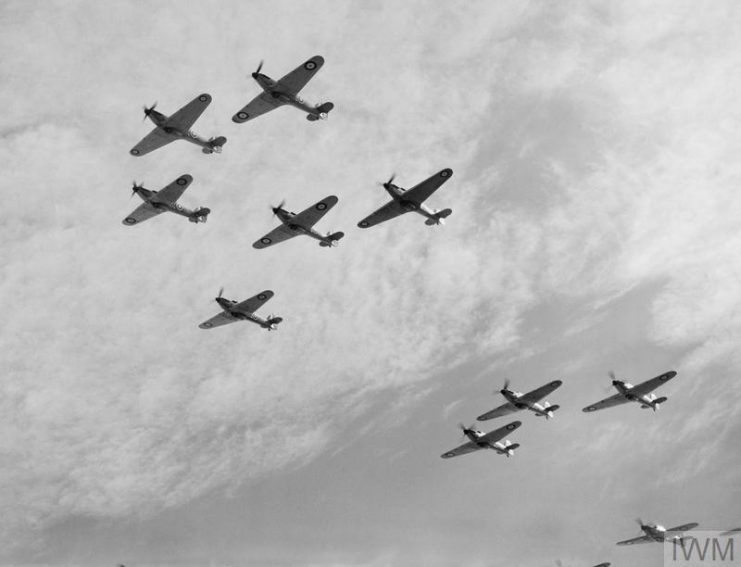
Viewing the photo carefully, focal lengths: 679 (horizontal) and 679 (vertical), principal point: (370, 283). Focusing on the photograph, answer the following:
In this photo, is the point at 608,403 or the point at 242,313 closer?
the point at 242,313

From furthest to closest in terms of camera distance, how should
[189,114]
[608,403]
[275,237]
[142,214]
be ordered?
[608,403], [142,214], [275,237], [189,114]

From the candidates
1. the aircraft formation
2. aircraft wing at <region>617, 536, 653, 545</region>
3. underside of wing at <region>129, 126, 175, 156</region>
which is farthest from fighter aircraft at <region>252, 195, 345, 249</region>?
aircraft wing at <region>617, 536, 653, 545</region>

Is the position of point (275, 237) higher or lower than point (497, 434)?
higher

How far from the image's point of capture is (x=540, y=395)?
8656cm

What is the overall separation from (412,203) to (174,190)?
2445 cm

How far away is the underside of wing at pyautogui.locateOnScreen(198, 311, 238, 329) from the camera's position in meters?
77.1

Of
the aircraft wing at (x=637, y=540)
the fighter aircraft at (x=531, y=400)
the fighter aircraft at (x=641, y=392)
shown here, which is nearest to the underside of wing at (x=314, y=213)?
the fighter aircraft at (x=531, y=400)

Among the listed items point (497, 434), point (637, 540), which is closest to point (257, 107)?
point (497, 434)

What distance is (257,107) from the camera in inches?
2584

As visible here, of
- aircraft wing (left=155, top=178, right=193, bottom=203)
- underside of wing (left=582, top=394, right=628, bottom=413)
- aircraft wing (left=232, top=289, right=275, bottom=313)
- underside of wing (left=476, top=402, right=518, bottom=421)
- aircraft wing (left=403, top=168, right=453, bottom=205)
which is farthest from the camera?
Result: underside of wing (left=582, top=394, right=628, bottom=413)

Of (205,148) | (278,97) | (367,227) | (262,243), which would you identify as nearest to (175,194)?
(205,148)

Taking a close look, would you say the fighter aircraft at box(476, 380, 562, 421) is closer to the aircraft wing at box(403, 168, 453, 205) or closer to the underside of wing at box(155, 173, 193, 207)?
the aircraft wing at box(403, 168, 453, 205)

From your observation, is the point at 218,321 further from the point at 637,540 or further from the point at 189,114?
the point at 637,540

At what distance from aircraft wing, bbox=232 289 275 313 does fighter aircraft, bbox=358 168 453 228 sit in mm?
13399
